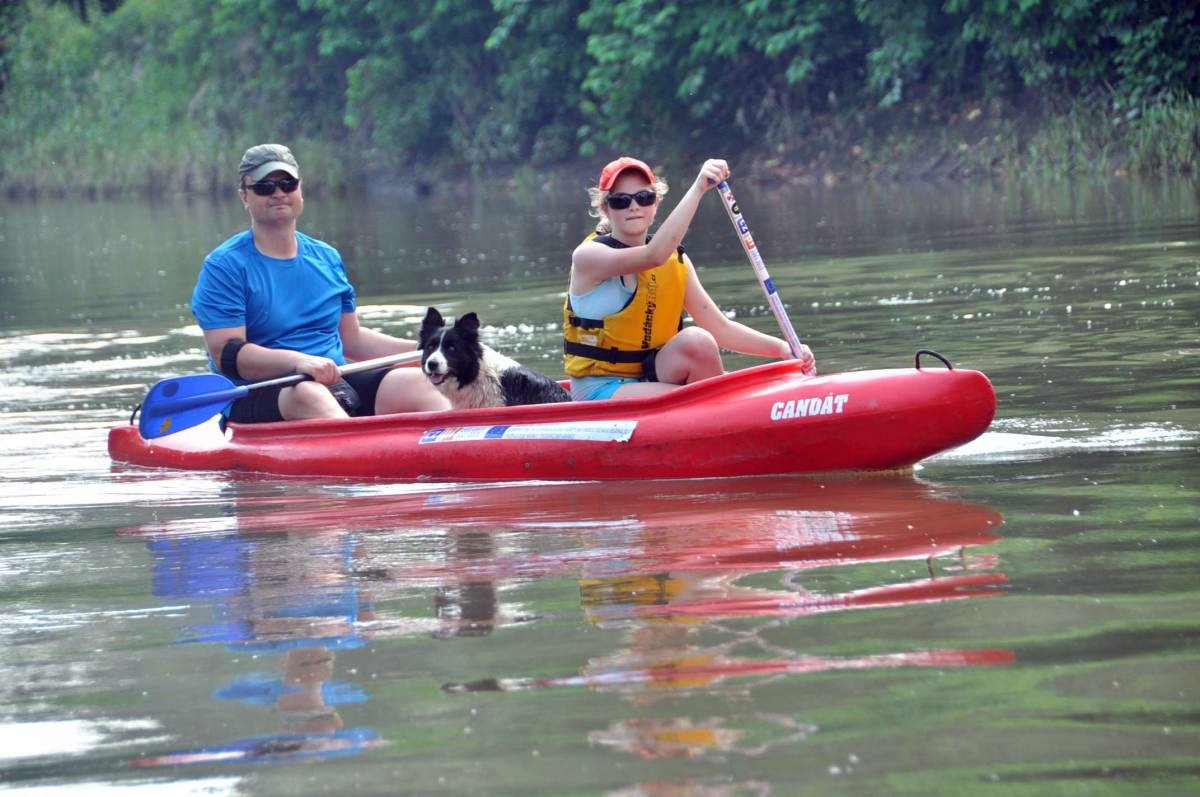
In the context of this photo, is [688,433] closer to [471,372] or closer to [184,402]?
[471,372]

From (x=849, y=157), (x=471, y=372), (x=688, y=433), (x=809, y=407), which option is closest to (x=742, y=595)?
(x=809, y=407)

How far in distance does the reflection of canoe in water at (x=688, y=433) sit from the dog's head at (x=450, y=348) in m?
0.16

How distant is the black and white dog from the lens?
7.20 metres

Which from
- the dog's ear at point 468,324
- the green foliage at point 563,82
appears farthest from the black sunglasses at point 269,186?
the green foliage at point 563,82

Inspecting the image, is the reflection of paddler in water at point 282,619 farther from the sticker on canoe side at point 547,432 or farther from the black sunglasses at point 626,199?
the black sunglasses at point 626,199

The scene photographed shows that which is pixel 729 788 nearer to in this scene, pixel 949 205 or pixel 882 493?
pixel 882 493

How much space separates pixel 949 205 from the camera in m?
20.7

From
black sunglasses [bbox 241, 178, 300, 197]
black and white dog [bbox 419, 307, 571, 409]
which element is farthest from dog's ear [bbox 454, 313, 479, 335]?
black sunglasses [bbox 241, 178, 300, 197]

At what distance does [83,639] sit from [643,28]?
25115mm

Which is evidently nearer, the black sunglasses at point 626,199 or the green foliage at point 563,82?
the black sunglasses at point 626,199

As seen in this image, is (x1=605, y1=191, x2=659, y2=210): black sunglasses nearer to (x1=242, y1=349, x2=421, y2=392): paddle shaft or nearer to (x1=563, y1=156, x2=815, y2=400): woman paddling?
(x1=563, y1=156, x2=815, y2=400): woman paddling

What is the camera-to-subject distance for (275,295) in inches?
302

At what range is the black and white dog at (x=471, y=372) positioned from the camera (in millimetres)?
7203

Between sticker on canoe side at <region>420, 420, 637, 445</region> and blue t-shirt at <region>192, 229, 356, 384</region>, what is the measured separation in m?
0.88
